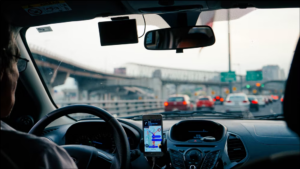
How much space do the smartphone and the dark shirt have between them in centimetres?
259

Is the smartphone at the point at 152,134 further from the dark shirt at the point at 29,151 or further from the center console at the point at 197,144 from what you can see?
the dark shirt at the point at 29,151

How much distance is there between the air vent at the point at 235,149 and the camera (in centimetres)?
405

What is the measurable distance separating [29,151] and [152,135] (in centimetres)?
274

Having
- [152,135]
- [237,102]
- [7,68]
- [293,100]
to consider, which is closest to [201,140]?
[152,135]

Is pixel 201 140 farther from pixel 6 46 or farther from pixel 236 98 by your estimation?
pixel 236 98

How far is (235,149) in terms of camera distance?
4.10 m

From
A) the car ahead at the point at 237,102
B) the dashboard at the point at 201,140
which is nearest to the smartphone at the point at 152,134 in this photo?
the dashboard at the point at 201,140

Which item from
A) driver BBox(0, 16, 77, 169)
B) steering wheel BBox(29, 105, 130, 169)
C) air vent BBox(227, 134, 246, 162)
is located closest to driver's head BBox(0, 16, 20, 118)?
driver BBox(0, 16, 77, 169)

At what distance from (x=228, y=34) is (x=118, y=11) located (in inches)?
116

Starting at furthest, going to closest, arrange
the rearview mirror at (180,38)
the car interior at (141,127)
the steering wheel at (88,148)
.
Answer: the rearview mirror at (180,38), the car interior at (141,127), the steering wheel at (88,148)

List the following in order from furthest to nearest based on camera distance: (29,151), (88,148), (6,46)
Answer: (88,148), (6,46), (29,151)

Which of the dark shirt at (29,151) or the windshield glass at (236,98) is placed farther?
the windshield glass at (236,98)

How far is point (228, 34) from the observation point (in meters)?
5.91

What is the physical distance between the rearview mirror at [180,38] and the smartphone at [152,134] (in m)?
0.95
